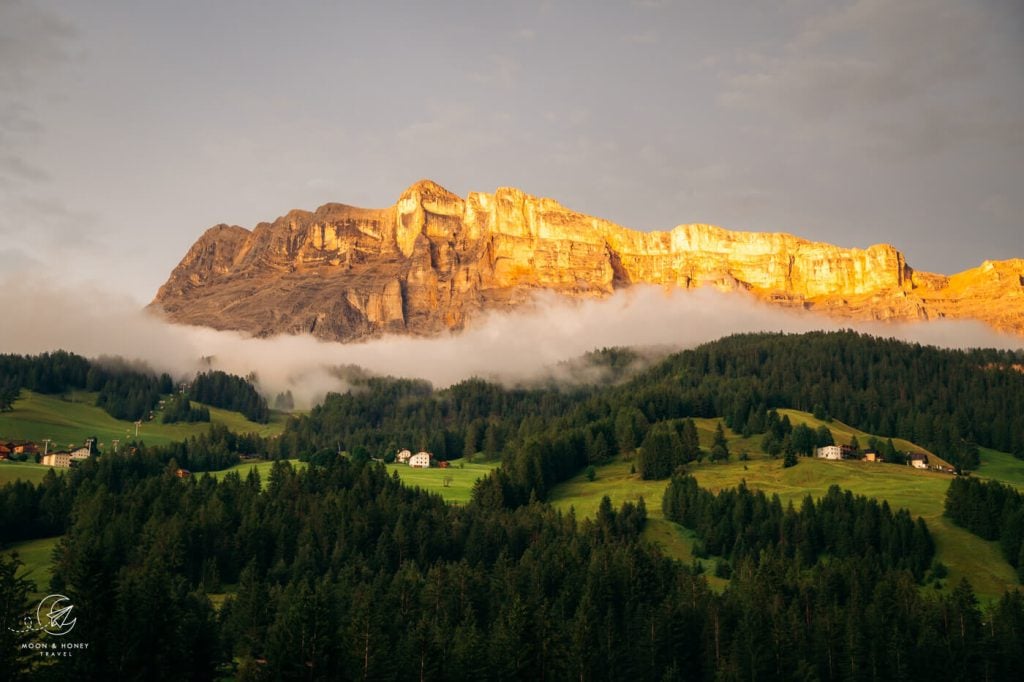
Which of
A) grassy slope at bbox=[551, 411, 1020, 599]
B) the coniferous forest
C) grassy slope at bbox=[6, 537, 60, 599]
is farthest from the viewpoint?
grassy slope at bbox=[551, 411, 1020, 599]

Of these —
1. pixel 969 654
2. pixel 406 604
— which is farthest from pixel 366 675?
pixel 969 654

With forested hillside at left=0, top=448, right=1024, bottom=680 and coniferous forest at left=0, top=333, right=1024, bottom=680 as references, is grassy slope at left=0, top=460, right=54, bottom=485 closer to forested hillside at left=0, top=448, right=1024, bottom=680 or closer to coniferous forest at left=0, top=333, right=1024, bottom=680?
coniferous forest at left=0, top=333, right=1024, bottom=680

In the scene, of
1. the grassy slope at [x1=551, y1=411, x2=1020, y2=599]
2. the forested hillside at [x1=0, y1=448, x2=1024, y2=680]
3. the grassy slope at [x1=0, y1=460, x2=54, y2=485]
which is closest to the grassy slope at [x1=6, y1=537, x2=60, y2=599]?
the forested hillside at [x1=0, y1=448, x2=1024, y2=680]

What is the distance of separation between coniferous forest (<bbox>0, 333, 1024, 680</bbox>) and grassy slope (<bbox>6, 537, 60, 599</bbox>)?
8.92 ft

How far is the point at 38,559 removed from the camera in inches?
5541

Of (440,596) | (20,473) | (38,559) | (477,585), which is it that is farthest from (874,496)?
(20,473)

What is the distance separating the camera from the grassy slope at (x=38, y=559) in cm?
12764

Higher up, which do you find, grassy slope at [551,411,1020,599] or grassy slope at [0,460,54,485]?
grassy slope at [0,460,54,485]

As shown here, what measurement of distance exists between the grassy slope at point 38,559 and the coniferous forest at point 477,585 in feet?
8.92

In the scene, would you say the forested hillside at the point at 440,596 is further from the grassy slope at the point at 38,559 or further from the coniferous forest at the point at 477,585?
A: the grassy slope at the point at 38,559

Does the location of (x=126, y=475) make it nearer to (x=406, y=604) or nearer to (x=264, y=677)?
(x=406, y=604)

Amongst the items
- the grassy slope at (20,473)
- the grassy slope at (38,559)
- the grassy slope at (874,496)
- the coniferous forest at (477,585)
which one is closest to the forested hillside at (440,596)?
the coniferous forest at (477,585)

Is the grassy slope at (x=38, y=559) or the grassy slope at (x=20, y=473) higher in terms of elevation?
the grassy slope at (x=20, y=473)

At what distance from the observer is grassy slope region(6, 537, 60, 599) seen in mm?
127637
